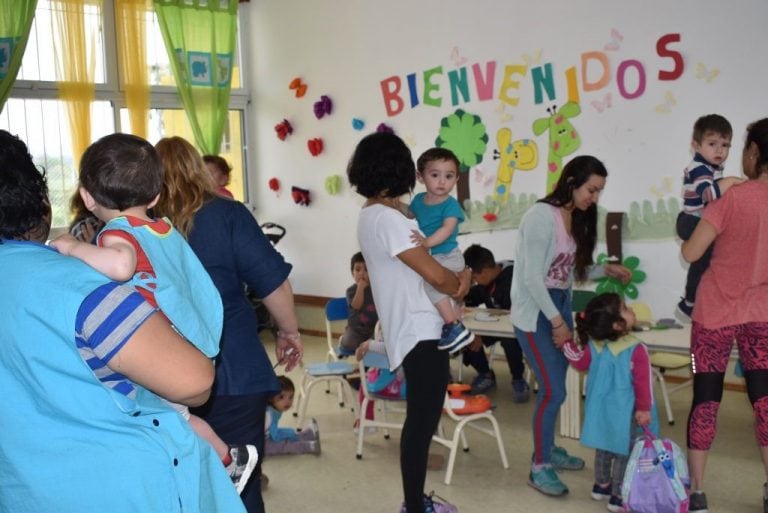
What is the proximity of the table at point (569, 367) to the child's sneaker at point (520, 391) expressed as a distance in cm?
56

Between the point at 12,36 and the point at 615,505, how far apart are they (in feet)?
18.4

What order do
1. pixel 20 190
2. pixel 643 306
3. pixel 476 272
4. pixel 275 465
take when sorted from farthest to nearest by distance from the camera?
pixel 476 272 → pixel 643 306 → pixel 275 465 → pixel 20 190

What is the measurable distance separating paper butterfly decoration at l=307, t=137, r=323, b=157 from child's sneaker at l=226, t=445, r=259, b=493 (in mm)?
5537

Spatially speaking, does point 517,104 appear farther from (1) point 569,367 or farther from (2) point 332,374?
(2) point 332,374

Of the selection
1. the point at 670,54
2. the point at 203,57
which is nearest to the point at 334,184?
the point at 203,57

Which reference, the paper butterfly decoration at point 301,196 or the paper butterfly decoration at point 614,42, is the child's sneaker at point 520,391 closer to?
the paper butterfly decoration at point 614,42

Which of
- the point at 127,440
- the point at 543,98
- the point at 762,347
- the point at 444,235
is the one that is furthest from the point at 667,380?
the point at 127,440

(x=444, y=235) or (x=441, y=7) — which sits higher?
(x=441, y=7)

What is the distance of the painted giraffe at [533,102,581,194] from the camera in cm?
580

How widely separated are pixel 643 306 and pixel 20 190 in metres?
4.40

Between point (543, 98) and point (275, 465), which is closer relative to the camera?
point (275, 465)

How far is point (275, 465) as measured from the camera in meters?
4.25

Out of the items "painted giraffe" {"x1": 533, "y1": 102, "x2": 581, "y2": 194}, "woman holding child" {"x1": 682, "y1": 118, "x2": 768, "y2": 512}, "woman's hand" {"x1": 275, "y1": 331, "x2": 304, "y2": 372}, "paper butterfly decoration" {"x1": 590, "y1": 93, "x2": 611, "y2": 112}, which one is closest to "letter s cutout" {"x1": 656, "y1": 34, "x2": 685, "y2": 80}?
"paper butterfly decoration" {"x1": 590, "y1": 93, "x2": 611, "y2": 112}

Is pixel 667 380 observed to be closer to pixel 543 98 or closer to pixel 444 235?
pixel 543 98
